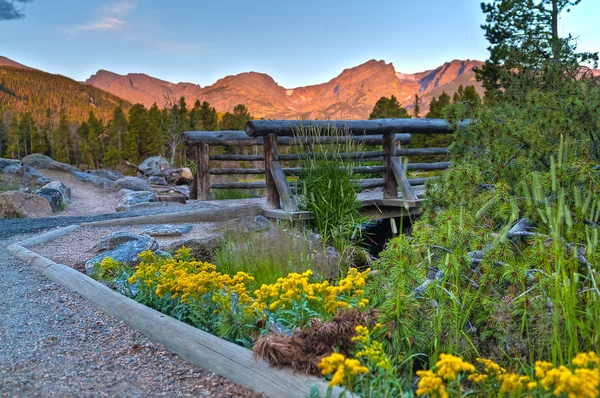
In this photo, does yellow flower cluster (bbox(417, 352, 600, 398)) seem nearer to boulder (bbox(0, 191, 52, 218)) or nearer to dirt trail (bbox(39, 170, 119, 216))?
boulder (bbox(0, 191, 52, 218))

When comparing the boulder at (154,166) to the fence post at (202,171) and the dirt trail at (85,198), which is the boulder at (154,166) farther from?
the fence post at (202,171)

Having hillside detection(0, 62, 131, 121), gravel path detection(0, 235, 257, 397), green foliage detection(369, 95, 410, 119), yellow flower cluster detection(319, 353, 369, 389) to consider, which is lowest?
gravel path detection(0, 235, 257, 397)

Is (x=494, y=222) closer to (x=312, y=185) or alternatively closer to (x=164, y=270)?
(x=164, y=270)

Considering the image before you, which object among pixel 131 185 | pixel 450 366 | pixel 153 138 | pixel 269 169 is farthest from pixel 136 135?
pixel 450 366

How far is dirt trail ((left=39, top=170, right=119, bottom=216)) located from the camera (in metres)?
9.99

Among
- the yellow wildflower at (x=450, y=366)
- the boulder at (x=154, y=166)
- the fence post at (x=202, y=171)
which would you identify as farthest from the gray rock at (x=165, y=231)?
the boulder at (x=154, y=166)

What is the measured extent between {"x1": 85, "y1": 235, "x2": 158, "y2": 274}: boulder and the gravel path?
2.52 feet

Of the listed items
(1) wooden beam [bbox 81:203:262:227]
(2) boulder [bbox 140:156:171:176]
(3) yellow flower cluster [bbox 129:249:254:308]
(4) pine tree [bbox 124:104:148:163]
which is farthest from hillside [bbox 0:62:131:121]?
(3) yellow flower cluster [bbox 129:249:254:308]

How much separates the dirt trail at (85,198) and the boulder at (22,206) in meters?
0.48

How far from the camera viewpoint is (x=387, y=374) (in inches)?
66.2

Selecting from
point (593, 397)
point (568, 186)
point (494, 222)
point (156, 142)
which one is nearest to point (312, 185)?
point (494, 222)

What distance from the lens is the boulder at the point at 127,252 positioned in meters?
4.22

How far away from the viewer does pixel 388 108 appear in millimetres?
32875

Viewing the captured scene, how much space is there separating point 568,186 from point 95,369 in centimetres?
269
